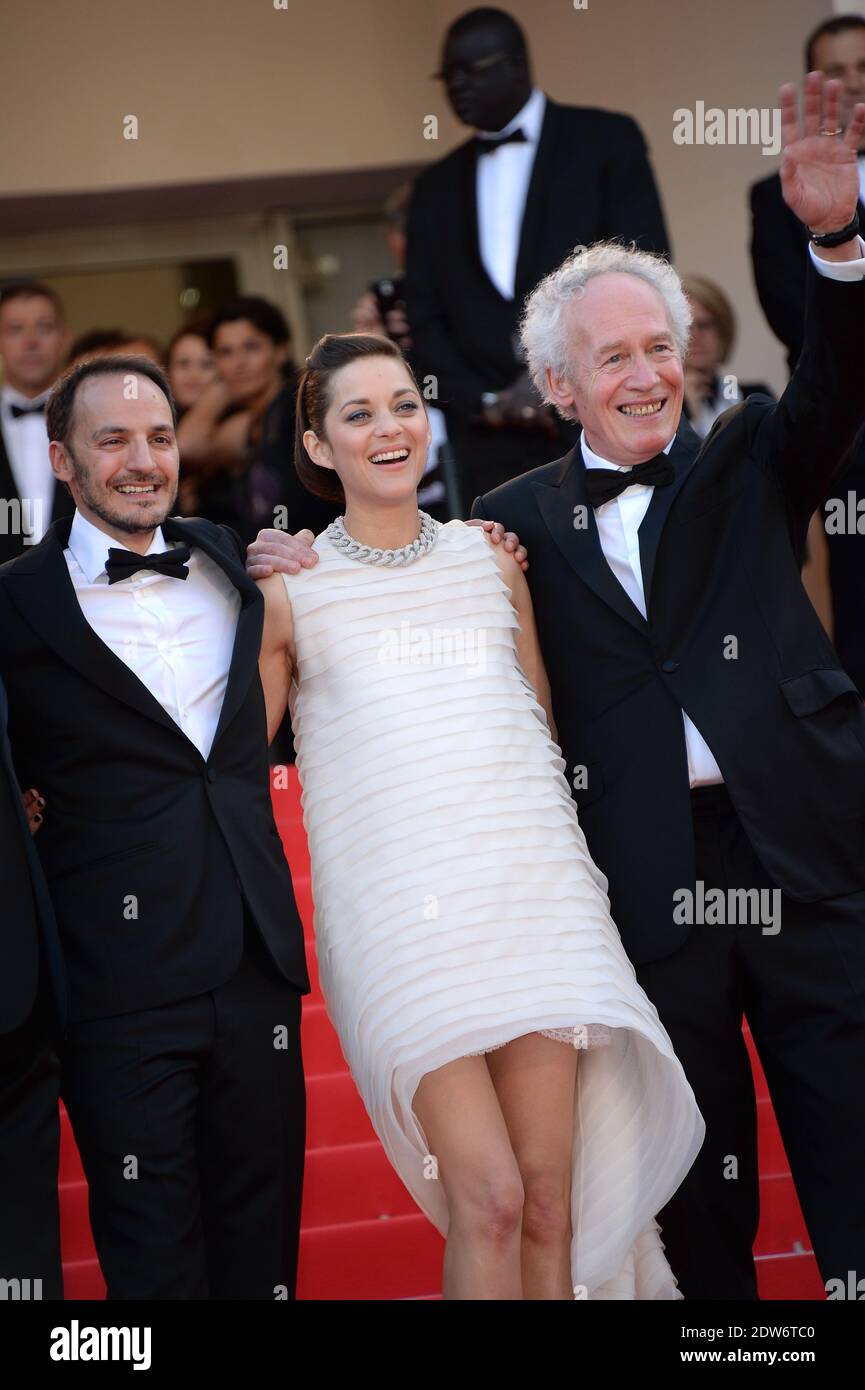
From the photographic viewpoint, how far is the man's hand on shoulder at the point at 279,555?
141 inches

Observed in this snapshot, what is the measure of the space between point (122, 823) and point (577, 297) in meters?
1.36

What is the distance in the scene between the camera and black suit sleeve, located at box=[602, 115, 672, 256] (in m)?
6.20

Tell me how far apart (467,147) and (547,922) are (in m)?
4.05

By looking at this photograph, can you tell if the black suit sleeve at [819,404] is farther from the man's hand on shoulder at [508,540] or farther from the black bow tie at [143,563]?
the black bow tie at [143,563]

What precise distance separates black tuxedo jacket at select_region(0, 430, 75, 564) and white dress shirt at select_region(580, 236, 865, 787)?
280 cm

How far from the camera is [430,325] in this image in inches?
250

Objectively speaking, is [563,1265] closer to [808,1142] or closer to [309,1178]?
[808,1142]

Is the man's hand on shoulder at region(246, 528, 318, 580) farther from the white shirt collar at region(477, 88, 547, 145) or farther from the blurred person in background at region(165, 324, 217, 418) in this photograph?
the blurred person in background at region(165, 324, 217, 418)

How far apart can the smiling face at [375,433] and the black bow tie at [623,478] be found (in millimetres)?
343

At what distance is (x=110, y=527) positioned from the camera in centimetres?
352

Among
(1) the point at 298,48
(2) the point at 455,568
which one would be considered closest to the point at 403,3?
(1) the point at 298,48

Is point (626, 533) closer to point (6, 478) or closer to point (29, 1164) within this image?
point (29, 1164)

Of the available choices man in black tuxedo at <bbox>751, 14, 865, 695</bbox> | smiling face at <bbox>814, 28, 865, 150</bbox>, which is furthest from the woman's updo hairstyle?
smiling face at <bbox>814, 28, 865, 150</bbox>

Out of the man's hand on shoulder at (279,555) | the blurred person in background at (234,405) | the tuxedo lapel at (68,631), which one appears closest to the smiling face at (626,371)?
the man's hand on shoulder at (279,555)
